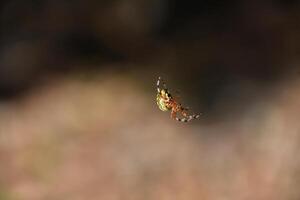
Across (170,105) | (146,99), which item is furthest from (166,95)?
(146,99)

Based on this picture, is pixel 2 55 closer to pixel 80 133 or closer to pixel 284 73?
pixel 80 133

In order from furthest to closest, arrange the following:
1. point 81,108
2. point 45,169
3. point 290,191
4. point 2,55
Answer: point 2,55 < point 81,108 < point 45,169 < point 290,191

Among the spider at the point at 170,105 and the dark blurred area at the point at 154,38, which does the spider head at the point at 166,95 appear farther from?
the dark blurred area at the point at 154,38

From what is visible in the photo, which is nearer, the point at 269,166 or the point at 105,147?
the point at 269,166

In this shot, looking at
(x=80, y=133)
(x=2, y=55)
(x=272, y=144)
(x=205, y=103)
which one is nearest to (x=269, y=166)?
(x=272, y=144)

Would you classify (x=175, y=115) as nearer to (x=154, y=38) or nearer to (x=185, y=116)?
(x=185, y=116)

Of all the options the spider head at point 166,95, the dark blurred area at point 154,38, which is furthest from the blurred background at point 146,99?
the spider head at point 166,95
